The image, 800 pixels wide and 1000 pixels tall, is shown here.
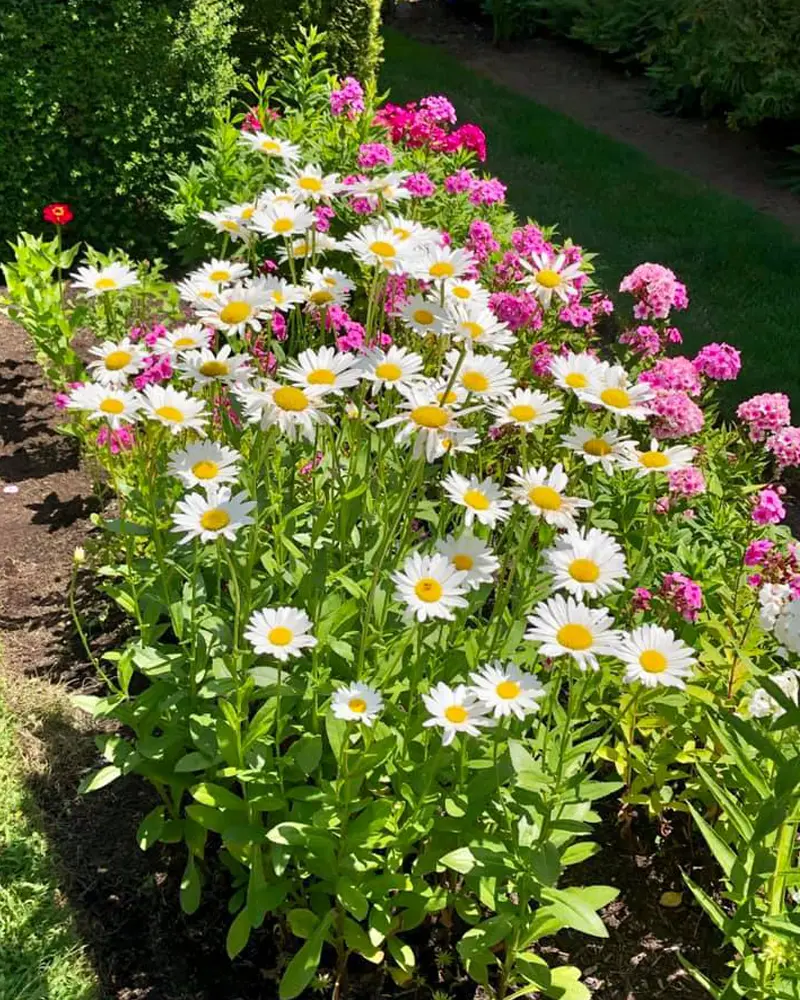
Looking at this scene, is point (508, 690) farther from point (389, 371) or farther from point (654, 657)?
point (389, 371)

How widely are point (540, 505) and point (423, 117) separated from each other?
3034mm

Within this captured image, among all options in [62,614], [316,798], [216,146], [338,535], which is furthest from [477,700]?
[216,146]

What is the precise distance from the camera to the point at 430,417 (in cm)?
180

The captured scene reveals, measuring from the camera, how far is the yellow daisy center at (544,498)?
5.95 feet

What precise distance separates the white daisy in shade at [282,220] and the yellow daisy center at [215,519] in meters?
0.64

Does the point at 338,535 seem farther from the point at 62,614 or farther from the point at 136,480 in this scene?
the point at 62,614

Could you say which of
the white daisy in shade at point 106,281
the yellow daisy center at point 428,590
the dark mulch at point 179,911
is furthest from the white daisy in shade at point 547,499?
the dark mulch at point 179,911

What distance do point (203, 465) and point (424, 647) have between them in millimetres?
596

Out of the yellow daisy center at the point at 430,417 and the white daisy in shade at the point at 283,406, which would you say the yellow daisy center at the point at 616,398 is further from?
the white daisy in shade at the point at 283,406

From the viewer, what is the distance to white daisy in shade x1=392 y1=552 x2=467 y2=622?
1717 mm

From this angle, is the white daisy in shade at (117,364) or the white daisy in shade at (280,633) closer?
the white daisy in shade at (280,633)

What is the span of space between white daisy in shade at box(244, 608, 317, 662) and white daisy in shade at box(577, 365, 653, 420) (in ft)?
2.15

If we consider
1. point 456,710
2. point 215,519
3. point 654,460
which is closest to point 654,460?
point 654,460

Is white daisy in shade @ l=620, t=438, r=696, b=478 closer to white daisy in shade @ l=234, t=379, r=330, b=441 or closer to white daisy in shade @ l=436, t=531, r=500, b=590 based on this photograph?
white daisy in shade @ l=436, t=531, r=500, b=590
